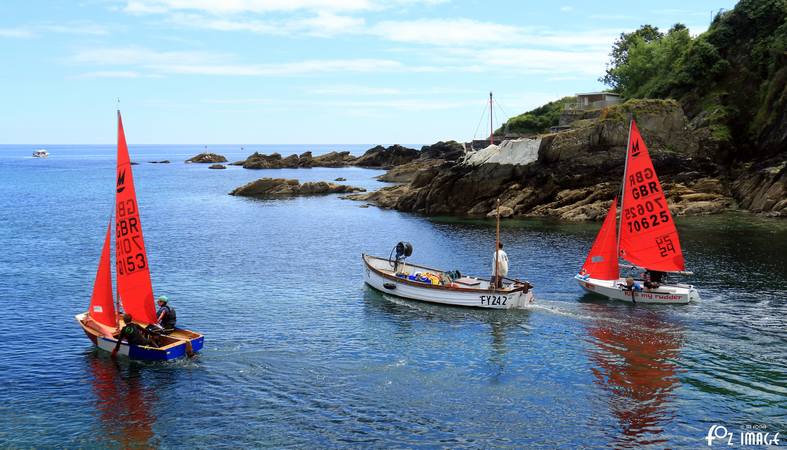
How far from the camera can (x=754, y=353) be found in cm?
3438

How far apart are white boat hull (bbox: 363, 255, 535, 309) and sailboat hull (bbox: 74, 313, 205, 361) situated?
56.1 ft

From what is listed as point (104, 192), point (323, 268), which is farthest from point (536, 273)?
point (104, 192)

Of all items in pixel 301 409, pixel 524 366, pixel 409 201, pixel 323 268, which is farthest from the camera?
pixel 409 201

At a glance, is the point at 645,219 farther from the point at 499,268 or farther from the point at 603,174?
the point at 603,174

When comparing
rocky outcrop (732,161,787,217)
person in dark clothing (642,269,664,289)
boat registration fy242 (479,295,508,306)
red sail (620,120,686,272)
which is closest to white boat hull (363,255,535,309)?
boat registration fy242 (479,295,508,306)

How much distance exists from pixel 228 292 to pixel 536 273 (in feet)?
81.5

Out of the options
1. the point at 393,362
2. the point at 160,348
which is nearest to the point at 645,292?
the point at 393,362


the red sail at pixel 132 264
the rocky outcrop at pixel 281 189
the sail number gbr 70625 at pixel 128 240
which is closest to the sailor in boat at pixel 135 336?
the red sail at pixel 132 264

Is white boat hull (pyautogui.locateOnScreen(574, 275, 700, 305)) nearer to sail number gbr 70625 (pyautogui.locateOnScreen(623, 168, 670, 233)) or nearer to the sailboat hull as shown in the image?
sail number gbr 70625 (pyautogui.locateOnScreen(623, 168, 670, 233))

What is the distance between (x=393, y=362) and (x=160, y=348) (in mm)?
11587

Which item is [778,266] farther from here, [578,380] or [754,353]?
[578,380]

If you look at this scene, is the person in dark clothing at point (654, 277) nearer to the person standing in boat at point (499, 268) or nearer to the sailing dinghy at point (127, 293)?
the person standing in boat at point (499, 268)

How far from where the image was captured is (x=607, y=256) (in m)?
48.5

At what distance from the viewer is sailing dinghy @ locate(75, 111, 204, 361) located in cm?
3300
